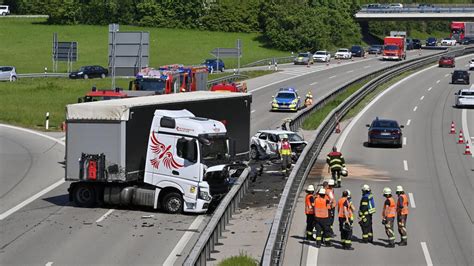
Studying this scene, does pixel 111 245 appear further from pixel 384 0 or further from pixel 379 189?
pixel 384 0

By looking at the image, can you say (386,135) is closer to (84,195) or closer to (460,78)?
(84,195)

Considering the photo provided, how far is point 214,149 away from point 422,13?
10666 cm

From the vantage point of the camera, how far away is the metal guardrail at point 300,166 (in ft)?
64.3

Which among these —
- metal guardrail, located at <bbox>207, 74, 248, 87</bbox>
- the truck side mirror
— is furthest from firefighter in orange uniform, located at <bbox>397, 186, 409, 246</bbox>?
metal guardrail, located at <bbox>207, 74, 248, 87</bbox>

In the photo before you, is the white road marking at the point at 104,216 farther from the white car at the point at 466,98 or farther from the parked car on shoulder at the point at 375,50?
the parked car on shoulder at the point at 375,50

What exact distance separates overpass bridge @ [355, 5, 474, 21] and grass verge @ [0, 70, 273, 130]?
55145 millimetres

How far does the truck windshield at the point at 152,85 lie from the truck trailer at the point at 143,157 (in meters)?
15.2

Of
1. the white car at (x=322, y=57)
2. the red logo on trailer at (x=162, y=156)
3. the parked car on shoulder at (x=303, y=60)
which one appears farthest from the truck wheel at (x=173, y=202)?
the white car at (x=322, y=57)

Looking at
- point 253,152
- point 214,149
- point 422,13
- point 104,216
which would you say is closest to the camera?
point 104,216

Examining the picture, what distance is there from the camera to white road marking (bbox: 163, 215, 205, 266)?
21531 millimetres

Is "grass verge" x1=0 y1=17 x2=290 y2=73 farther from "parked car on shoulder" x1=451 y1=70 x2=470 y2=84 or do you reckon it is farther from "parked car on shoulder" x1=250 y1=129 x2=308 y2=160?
"parked car on shoulder" x1=250 y1=129 x2=308 y2=160

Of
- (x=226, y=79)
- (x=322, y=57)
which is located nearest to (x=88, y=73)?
(x=226, y=79)

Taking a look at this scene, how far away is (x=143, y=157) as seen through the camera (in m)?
27.6

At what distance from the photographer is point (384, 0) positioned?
161750 millimetres
